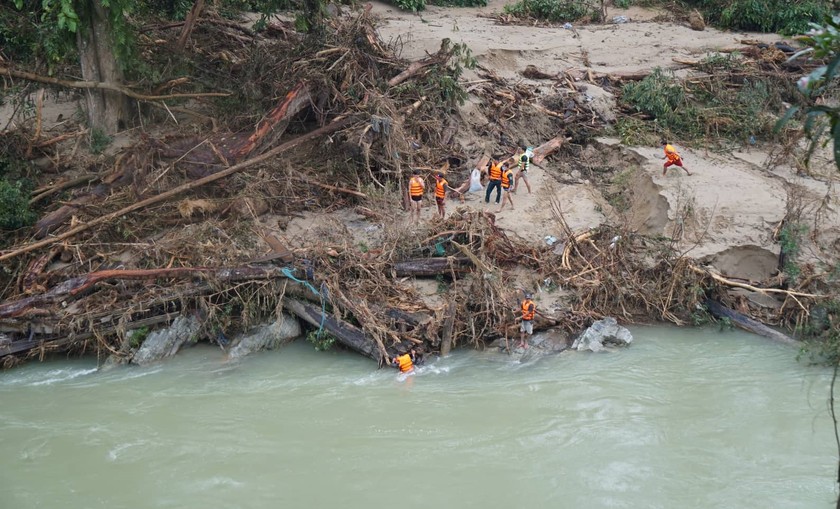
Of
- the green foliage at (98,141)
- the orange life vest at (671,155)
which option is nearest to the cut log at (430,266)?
the orange life vest at (671,155)

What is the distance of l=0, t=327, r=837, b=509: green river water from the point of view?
6.81m

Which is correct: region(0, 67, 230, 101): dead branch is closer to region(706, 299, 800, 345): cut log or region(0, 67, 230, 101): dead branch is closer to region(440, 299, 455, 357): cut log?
region(440, 299, 455, 357): cut log

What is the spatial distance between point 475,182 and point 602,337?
3.24 metres

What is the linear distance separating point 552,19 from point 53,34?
10583 millimetres

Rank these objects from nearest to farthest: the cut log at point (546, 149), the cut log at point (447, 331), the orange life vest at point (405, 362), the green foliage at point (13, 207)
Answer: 1. the orange life vest at point (405, 362)
2. the cut log at point (447, 331)
3. the green foliage at point (13, 207)
4. the cut log at point (546, 149)

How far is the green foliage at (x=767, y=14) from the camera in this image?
15055mm

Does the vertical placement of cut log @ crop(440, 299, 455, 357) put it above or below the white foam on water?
above

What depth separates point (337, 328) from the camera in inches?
358

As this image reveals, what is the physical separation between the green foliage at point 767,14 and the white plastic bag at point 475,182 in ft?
25.9

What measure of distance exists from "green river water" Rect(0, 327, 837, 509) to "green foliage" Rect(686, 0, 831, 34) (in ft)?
29.2

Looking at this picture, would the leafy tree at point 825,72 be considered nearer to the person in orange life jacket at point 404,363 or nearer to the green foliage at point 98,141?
the person in orange life jacket at point 404,363

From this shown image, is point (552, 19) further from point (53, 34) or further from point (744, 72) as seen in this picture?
point (53, 34)

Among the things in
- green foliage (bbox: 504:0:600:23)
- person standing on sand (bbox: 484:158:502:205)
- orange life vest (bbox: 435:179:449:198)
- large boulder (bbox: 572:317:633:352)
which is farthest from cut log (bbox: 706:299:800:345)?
green foliage (bbox: 504:0:600:23)

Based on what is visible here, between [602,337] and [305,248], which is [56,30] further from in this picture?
[602,337]
